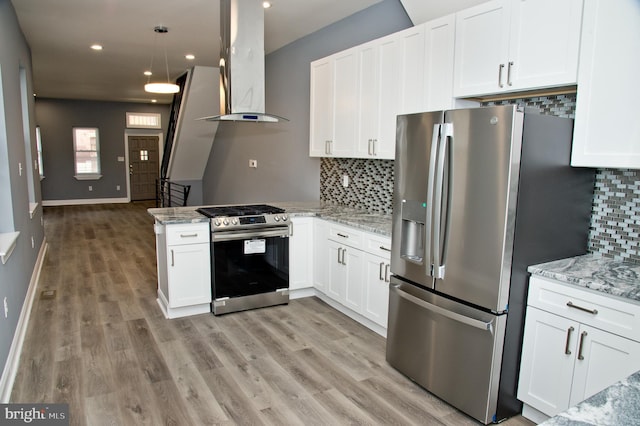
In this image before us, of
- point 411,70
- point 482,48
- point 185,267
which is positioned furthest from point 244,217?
point 482,48

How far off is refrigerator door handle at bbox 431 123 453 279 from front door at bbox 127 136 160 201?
11.1m

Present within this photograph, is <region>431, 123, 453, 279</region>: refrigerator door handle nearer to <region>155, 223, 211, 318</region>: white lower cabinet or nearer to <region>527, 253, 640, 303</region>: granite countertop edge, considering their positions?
<region>527, 253, 640, 303</region>: granite countertop edge

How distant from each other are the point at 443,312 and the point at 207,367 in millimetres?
1628

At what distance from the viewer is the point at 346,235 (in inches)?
145

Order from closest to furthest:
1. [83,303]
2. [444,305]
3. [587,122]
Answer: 1. [587,122]
2. [444,305]
3. [83,303]

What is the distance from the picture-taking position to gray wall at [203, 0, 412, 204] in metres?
4.15

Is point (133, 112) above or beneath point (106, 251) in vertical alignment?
above

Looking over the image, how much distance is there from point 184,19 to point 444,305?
3.98 meters

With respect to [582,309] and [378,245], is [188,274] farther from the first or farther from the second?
[582,309]

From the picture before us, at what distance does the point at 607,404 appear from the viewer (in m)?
1.07

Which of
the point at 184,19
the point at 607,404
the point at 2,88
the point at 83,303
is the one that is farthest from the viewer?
the point at 184,19

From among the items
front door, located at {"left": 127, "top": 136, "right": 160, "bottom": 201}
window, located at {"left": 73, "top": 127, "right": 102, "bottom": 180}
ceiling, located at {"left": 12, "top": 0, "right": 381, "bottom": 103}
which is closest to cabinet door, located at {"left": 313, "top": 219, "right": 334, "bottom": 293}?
ceiling, located at {"left": 12, "top": 0, "right": 381, "bottom": 103}

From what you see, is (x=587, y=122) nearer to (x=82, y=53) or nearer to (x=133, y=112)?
(x=82, y=53)

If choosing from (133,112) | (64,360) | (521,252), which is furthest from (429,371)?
(133,112)
